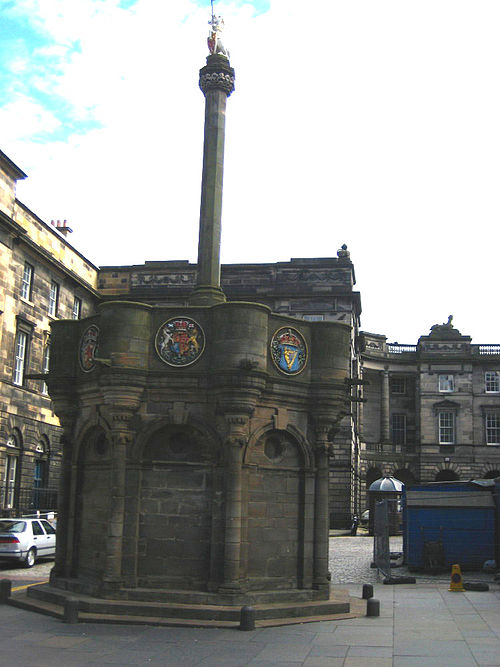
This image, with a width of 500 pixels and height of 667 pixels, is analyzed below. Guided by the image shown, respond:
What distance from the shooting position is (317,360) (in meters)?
15.5

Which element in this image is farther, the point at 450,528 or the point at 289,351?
the point at 450,528

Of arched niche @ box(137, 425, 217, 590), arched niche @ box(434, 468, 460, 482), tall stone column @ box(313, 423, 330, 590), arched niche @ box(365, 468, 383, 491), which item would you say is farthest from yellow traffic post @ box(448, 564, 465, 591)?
arched niche @ box(434, 468, 460, 482)

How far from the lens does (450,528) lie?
80.0ft

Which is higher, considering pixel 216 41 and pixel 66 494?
pixel 216 41

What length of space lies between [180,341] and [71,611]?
5254mm

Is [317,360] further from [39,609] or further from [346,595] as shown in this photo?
[39,609]

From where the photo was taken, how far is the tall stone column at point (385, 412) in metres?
66.3

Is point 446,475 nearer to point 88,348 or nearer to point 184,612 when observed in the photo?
point 88,348

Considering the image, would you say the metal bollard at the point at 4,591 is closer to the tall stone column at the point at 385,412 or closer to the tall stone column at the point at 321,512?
the tall stone column at the point at 321,512

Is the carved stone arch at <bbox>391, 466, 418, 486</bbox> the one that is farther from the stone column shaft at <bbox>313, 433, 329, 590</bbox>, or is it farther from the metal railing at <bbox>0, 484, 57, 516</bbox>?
the stone column shaft at <bbox>313, 433, 329, 590</bbox>

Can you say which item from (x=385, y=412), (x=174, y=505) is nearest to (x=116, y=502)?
(x=174, y=505)

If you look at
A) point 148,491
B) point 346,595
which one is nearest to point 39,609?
point 148,491

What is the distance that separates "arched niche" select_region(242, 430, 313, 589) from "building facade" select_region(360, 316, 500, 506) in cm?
4972

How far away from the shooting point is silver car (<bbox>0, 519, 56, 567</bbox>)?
23641 millimetres
